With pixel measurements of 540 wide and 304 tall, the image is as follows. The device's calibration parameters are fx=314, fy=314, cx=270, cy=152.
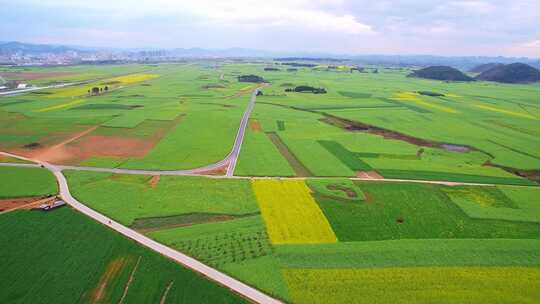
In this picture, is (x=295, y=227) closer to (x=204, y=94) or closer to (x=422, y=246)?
(x=422, y=246)

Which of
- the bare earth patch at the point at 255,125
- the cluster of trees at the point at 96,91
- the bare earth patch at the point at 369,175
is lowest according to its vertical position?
the bare earth patch at the point at 369,175

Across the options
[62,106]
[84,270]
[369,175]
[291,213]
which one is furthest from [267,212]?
[62,106]

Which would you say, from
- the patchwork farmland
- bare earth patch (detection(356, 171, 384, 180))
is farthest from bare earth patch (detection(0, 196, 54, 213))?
bare earth patch (detection(356, 171, 384, 180))

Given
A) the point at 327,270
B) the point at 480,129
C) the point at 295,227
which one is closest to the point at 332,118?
the point at 480,129

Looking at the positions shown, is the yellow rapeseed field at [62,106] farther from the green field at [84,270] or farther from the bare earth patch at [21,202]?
the green field at [84,270]

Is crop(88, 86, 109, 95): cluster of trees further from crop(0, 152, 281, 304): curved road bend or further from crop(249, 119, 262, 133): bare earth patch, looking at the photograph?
crop(0, 152, 281, 304): curved road bend

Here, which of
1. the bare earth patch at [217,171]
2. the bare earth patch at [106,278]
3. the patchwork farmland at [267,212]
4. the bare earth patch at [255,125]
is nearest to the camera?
the bare earth patch at [106,278]

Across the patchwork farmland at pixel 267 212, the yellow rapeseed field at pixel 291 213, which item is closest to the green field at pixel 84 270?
the patchwork farmland at pixel 267 212
